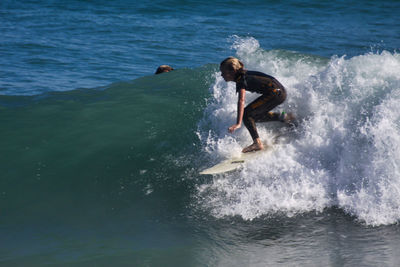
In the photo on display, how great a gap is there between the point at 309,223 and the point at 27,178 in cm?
438

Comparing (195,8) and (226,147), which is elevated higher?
(195,8)

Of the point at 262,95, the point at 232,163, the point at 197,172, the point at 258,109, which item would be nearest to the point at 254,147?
the point at 232,163

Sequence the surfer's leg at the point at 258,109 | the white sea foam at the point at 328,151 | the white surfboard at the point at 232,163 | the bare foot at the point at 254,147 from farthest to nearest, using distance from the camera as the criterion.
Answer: the bare foot at the point at 254,147 → the surfer's leg at the point at 258,109 → the white surfboard at the point at 232,163 → the white sea foam at the point at 328,151

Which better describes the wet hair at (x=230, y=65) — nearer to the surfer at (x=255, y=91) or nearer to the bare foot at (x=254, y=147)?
the surfer at (x=255, y=91)

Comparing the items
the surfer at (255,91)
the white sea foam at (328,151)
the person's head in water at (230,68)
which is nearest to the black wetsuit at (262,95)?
the surfer at (255,91)

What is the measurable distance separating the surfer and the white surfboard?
88 millimetres

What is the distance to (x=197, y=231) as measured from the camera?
568 centimetres

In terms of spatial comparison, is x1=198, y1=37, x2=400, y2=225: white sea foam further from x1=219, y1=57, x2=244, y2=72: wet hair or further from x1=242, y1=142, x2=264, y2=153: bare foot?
x1=219, y1=57, x2=244, y2=72: wet hair

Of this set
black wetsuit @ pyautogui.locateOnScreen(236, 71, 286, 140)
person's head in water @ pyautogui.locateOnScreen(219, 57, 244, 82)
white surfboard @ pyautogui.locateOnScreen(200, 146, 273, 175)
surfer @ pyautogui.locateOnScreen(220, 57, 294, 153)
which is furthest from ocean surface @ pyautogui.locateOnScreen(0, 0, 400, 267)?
person's head in water @ pyautogui.locateOnScreen(219, 57, 244, 82)

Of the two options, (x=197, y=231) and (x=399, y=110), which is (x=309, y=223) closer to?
(x=197, y=231)

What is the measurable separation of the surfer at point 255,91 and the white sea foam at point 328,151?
45 centimetres

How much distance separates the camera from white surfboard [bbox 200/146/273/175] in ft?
21.5

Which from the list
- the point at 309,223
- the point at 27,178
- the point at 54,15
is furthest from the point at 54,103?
the point at 54,15

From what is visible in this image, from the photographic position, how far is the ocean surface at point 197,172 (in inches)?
207
